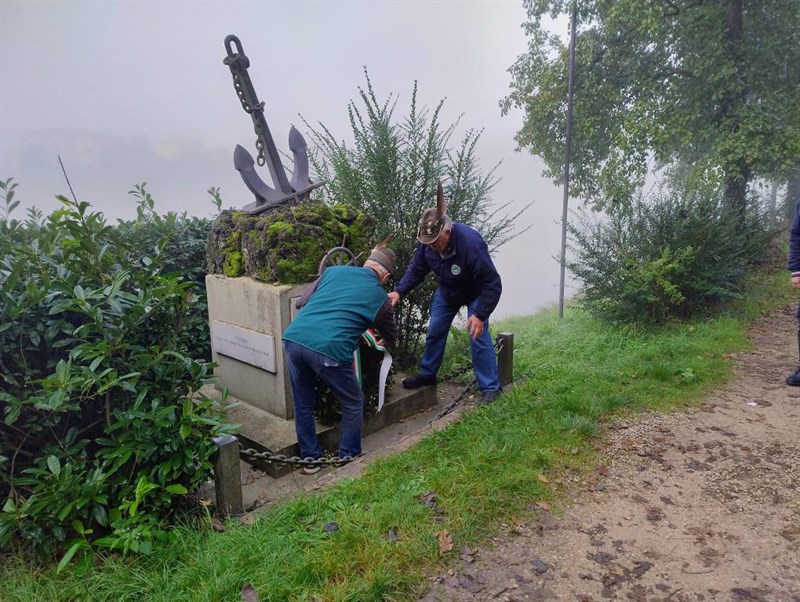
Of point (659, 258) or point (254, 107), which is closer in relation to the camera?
point (254, 107)

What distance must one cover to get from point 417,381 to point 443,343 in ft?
1.44

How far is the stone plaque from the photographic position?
443 centimetres

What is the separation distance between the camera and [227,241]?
4.88 m

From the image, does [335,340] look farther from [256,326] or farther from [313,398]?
[256,326]

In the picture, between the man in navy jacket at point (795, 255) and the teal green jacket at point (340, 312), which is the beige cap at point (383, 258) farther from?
the man in navy jacket at point (795, 255)

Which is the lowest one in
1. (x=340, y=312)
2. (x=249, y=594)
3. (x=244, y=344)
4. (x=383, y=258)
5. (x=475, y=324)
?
(x=249, y=594)

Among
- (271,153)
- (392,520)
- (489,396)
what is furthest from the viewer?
(271,153)

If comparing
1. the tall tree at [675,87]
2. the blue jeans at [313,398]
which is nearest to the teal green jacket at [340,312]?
the blue jeans at [313,398]

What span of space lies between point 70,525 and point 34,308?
1.10 meters

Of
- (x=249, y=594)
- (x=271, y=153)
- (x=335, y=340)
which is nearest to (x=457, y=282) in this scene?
(x=335, y=340)

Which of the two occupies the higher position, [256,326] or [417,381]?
[256,326]

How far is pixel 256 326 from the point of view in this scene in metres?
4.52

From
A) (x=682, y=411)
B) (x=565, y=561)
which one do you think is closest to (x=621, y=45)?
(x=682, y=411)

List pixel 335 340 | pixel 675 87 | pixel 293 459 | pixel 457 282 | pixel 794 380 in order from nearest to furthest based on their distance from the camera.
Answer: pixel 293 459
pixel 335 340
pixel 457 282
pixel 794 380
pixel 675 87
